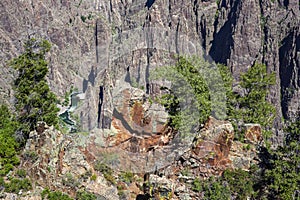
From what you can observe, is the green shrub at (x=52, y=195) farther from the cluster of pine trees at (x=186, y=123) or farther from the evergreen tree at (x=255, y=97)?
the evergreen tree at (x=255, y=97)

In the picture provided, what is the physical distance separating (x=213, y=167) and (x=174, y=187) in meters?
2.94

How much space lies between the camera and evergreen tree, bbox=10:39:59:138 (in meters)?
26.3

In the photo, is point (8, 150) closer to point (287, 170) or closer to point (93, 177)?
point (93, 177)

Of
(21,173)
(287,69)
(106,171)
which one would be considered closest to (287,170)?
(106,171)

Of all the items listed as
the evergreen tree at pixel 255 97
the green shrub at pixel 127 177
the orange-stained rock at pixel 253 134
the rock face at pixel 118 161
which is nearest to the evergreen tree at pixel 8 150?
the rock face at pixel 118 161

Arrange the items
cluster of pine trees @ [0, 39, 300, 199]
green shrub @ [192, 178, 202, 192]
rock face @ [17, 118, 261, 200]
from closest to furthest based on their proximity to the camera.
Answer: rock face @ [17, 118, 261, 200] < green shrub @ [192, 178, 202, 192] < cluster of pine trees @ [0, 39, 300, 199]

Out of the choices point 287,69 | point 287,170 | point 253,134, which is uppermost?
point 253,134

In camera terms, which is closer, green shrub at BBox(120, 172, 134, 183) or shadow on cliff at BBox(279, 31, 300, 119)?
green shrub at BBox(120, 172, 134, 183)

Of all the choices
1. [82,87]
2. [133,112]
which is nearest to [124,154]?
[133,112]

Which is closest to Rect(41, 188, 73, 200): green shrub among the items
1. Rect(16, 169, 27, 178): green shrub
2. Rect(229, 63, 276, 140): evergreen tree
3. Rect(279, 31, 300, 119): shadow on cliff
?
Rect(16, 169, 27, 178): green shrub

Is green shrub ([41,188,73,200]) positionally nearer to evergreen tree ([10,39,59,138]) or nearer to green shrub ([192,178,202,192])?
green shrub ([192,178,202,192])

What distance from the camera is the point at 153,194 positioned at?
68.1ft

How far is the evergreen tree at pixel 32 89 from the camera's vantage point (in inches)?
1034

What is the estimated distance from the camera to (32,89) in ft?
87.5
